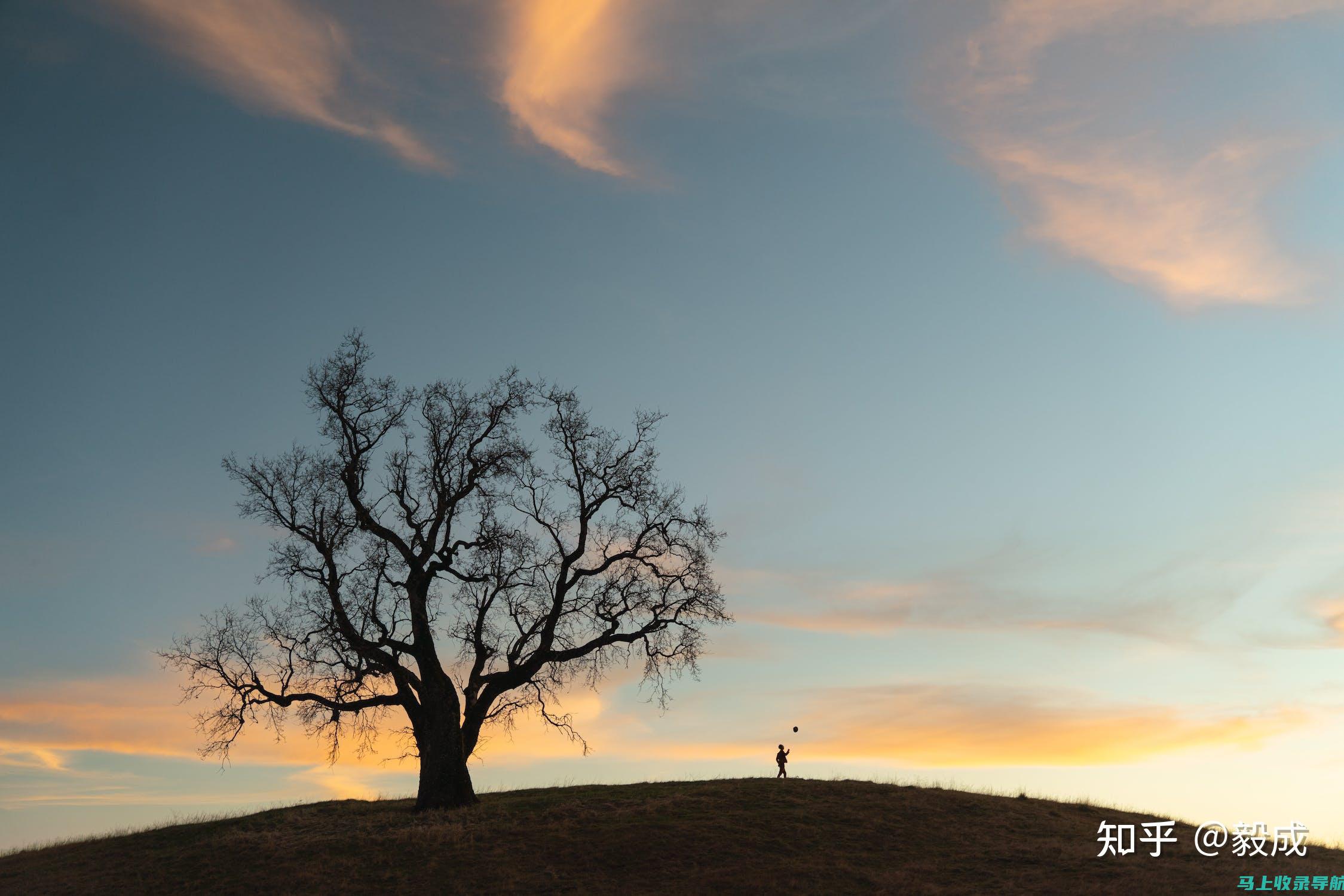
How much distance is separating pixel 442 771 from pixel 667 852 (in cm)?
870

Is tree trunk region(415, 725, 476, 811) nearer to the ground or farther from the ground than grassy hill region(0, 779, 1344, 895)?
→ farther from the ground

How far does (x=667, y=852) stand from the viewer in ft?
86.3

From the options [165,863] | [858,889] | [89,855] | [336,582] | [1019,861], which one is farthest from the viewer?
[336,582]

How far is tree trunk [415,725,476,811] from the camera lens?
3109cm

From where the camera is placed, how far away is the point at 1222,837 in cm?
3027

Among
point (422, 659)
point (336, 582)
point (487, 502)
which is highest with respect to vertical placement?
point (487, 502)

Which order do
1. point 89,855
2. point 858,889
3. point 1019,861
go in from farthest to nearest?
1. point 89,855
2. point 1019,861
3. point 858,889

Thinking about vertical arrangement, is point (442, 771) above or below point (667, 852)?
above

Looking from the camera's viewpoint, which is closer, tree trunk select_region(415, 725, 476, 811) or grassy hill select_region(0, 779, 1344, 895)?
grassy hill select_region(0, 779, 1344, 895)

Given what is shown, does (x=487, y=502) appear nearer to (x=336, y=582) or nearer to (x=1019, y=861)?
(x=336, y=582)

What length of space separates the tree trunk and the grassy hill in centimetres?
73

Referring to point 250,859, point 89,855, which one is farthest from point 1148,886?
point 89,855

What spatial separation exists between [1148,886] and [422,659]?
2160 centimetres

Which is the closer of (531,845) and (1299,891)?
(1299,891)
